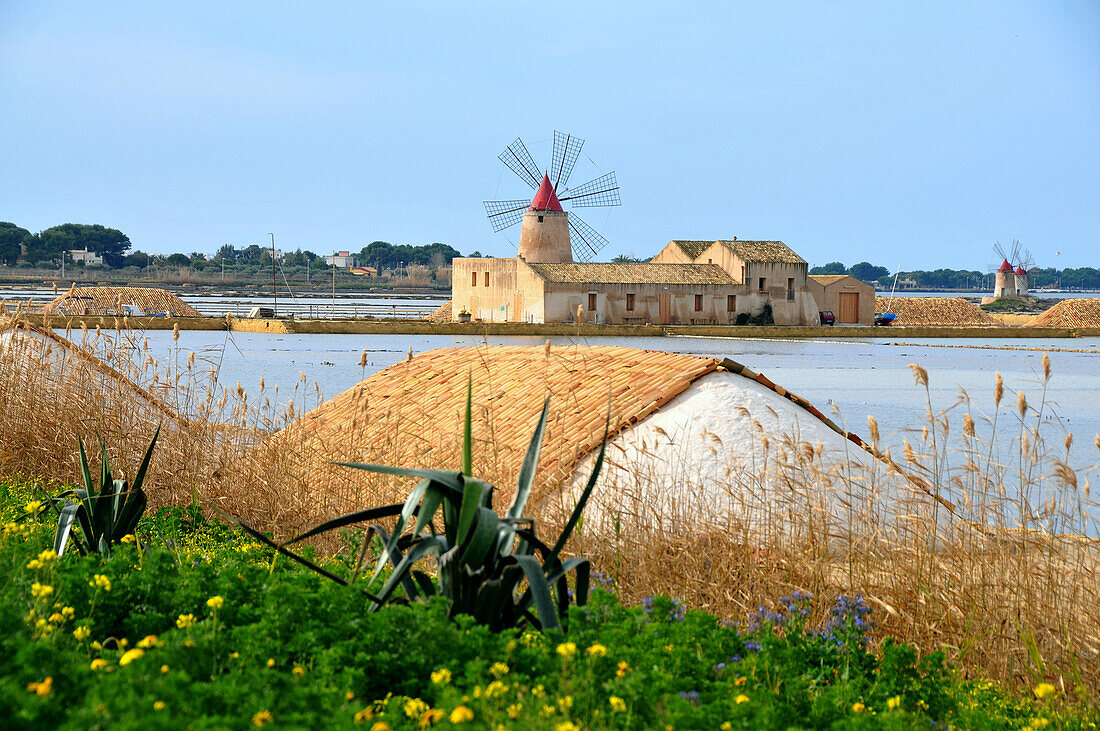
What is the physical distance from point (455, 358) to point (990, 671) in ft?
15.5

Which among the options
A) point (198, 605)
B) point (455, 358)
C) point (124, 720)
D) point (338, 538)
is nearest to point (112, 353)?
point (338, 538)

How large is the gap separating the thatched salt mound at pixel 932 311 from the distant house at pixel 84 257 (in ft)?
222

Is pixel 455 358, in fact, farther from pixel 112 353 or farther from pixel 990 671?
pixel 990 671

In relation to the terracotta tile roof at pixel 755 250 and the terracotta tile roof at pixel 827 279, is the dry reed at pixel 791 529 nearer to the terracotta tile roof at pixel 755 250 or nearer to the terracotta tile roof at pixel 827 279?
the terracotta tile roof at pixel 755 250

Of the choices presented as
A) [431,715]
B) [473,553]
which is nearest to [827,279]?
[473,553]

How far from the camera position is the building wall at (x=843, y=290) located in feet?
116

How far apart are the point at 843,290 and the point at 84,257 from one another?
71679 mm

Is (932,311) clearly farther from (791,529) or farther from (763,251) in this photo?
(791,529)

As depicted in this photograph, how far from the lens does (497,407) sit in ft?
19.3

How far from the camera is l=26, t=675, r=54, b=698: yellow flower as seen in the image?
1.56m

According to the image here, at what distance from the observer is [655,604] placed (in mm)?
2469

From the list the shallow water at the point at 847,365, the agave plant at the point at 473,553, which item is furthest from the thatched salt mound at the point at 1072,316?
the agave plant at the point at 473,553

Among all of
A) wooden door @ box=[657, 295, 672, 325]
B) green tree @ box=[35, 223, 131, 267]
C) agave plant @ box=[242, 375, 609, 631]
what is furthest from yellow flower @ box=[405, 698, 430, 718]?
green tree @ box=[35, 223, 131, 267]

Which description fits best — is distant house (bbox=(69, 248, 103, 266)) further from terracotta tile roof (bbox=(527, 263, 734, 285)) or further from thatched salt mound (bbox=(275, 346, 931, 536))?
thatched salt mound (bbox=(275, 346, 931, 536))
